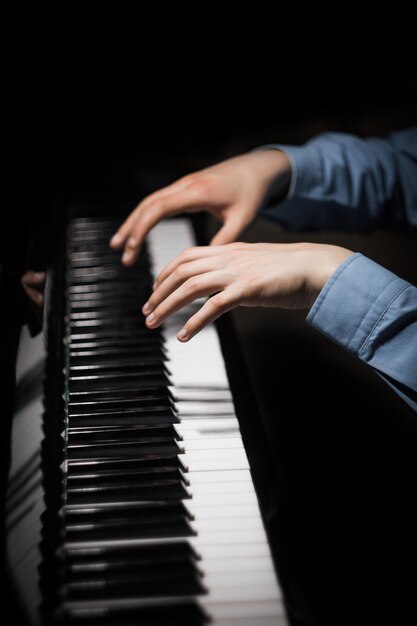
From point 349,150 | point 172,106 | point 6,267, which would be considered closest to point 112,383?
point 6,267

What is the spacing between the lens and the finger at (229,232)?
3.94 feet

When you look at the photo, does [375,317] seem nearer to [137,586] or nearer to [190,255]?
[190,255]

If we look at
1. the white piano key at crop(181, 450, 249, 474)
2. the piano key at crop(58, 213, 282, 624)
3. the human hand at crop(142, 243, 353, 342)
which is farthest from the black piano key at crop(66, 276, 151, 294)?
the white piano key at crop(181, 450, 249, 474)

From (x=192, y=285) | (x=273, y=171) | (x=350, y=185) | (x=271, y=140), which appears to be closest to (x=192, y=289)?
(x=192, y=285)

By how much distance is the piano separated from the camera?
2.43 ft

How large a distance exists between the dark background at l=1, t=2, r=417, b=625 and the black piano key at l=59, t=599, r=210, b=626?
32 centimetres

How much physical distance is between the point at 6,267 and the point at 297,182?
0.71 meters

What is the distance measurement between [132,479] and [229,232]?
557 millimetres

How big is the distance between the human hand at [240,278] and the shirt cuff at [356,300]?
0.07 feet

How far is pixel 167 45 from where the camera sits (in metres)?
1.79

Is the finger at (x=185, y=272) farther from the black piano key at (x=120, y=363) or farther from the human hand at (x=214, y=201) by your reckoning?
the human hand at (x=214, y=201)

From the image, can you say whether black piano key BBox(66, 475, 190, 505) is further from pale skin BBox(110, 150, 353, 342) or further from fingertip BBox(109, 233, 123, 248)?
fingertip BBox(109, 233, 123, 248)

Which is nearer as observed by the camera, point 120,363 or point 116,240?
point 120,363

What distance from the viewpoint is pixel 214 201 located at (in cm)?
124
